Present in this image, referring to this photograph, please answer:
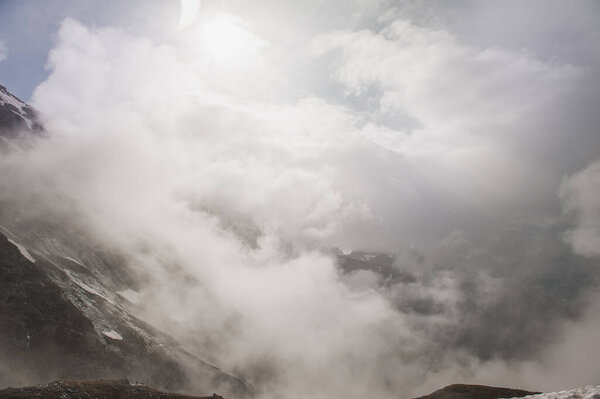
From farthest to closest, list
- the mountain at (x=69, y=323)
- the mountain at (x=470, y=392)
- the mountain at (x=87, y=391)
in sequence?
the mountain at (x=470, y=392)
the mountain at (x=69, y=323)
the mountain at (x=87, y=391)

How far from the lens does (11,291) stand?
105 meters

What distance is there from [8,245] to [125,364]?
204 ft

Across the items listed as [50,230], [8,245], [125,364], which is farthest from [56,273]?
[50,230]

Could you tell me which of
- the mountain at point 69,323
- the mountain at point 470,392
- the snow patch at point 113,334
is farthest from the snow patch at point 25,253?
the mountain at point 470,392

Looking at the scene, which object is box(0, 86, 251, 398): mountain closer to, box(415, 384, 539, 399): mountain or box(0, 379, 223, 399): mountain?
box(0, 379, 223, 399): mountain

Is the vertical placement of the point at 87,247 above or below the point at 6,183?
below

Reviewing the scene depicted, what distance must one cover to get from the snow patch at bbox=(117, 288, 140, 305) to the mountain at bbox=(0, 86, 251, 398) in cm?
81

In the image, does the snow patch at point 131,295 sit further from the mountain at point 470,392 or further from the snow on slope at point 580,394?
the snow on slope at point 580,394

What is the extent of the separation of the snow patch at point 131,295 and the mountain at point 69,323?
807 millimetres

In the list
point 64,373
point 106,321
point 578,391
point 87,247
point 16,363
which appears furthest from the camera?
point 87,247

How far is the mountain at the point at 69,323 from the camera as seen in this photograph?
96062 mm

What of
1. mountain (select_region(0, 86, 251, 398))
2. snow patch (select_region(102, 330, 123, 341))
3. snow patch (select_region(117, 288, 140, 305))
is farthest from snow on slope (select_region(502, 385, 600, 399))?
snow patch (select_region(117, 288, 140, 305))

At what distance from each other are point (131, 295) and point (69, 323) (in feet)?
248

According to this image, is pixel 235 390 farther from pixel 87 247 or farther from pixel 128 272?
pixel 87 247
